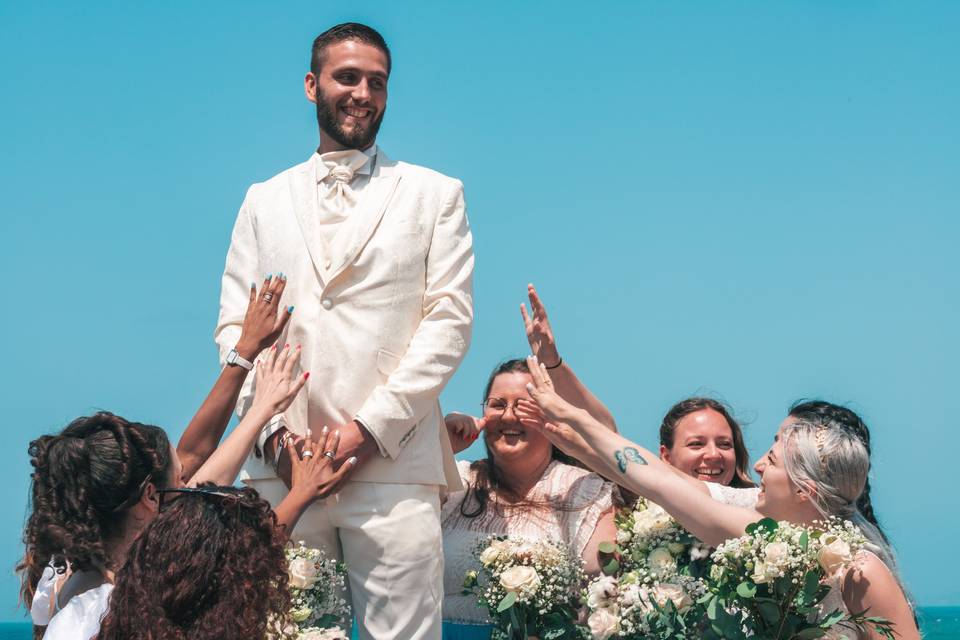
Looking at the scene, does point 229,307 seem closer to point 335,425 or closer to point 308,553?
point 335,425

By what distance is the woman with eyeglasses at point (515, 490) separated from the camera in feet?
25.3

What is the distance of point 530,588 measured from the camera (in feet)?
23.2

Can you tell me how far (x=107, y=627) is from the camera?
411 centimetres

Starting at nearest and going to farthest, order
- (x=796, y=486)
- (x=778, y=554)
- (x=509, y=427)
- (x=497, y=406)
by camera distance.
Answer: (x=778, y=554)
(x=796, y=486)
(x=509, y=427)
(x=497, y=406)

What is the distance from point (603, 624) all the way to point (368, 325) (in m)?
2.04

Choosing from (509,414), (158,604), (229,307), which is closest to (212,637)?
(158,604)

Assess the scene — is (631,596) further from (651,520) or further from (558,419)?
(558,419)

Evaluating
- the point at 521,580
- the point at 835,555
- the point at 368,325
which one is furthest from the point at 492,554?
the point at 835,555

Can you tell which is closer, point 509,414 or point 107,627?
point 107,627

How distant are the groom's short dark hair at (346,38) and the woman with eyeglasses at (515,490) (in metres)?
1.62

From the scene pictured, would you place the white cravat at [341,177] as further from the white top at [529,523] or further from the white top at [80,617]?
the white top at [80,617]

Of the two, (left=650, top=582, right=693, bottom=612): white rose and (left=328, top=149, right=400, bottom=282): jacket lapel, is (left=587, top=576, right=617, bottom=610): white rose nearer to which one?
(left=650, top=582, right=693, bottom=612): white rose

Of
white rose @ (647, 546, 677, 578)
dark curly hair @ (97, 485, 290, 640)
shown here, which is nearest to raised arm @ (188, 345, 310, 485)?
dark curly hair @ (97, 485, 290, 640)

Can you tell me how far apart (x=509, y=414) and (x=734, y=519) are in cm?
233
